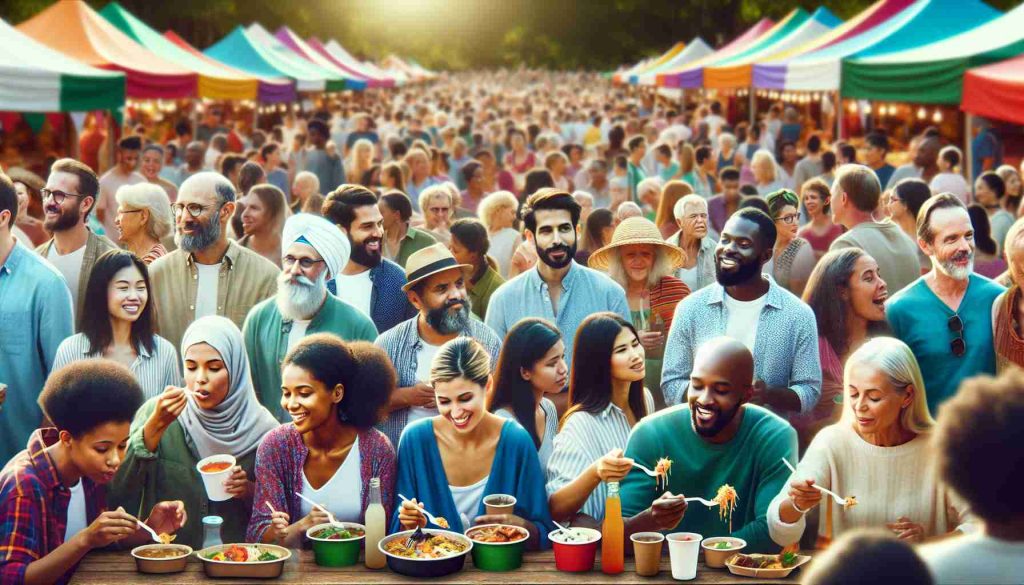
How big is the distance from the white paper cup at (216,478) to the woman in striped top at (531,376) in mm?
1032

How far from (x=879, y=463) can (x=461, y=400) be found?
4.58 ft

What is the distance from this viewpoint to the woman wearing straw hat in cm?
667

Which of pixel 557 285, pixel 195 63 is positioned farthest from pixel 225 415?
pixel 195 63

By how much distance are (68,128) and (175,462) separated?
1130cm

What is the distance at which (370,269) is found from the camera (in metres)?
6.62

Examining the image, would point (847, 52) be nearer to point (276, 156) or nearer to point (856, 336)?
point (276, 156)

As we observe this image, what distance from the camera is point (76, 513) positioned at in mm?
4312

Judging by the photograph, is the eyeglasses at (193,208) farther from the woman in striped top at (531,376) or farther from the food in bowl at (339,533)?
the food in bowl at (339,533)

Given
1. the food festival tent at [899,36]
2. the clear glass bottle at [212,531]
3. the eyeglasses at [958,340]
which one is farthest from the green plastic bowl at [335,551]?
the food festival tent at [899,36]

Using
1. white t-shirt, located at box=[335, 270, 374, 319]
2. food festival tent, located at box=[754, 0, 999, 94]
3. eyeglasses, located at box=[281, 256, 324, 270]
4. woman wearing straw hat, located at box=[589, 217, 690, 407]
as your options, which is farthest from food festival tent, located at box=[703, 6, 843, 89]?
eyeglasses, located at box=[281, 256, 324, 270]

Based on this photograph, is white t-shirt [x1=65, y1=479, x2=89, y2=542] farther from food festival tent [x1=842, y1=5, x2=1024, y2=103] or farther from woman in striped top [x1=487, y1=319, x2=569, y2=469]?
food festival tent [x1=842, y1=5, x2=1024, y2=103]

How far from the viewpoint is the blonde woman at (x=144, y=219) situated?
709 centimetres

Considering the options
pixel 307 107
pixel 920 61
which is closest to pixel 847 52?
pixel 920 61

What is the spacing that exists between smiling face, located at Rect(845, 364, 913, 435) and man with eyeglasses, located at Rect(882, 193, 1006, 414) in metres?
1.37
